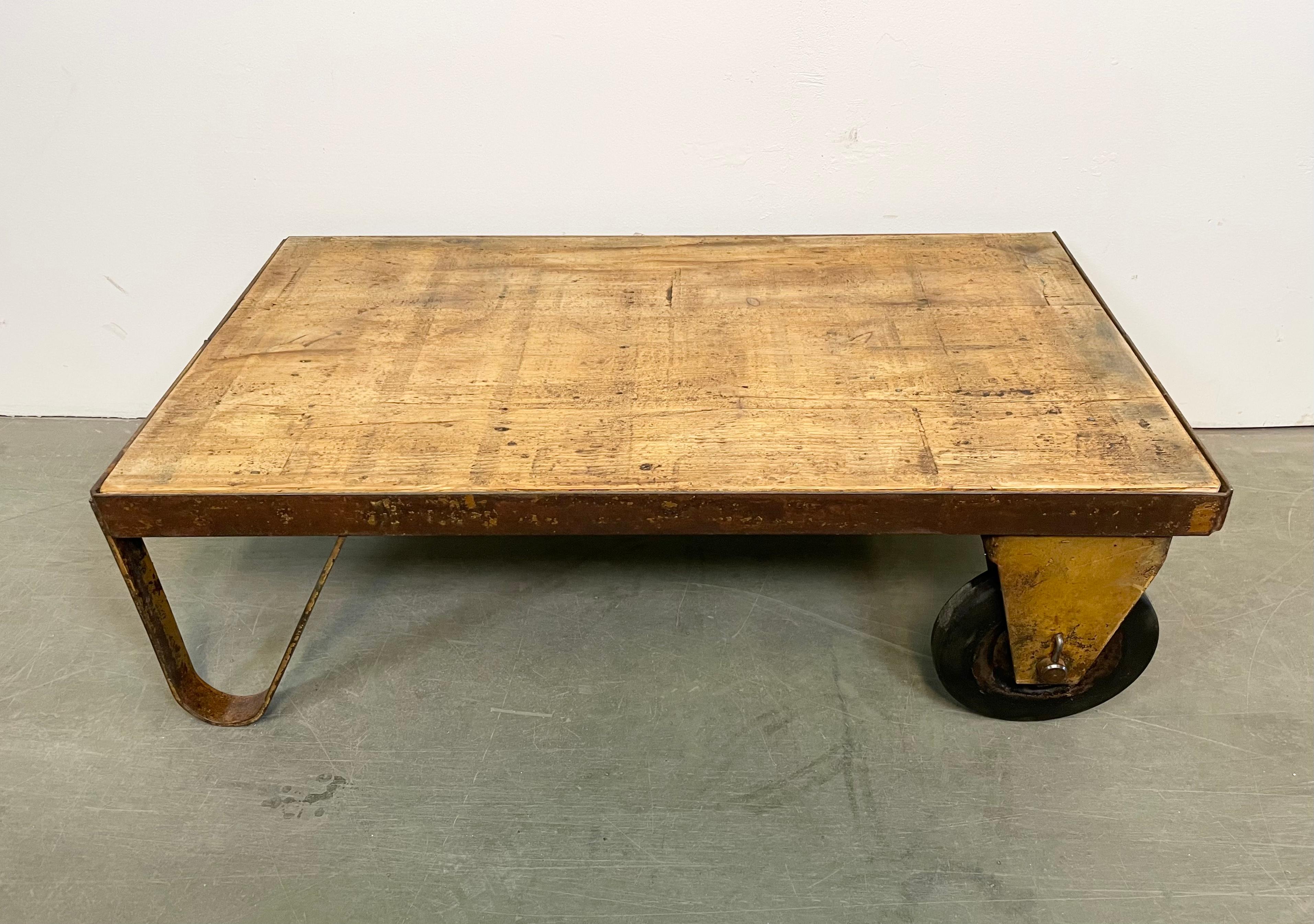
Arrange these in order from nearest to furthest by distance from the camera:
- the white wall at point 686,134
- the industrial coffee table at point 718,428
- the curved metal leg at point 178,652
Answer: the industrial coffee table at point 718,428 < the curved metal leg at point 178,652 < the white wall at point 686,134

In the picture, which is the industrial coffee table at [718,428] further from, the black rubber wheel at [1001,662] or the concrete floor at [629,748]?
the concrete floor at [629,748]

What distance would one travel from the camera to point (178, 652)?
1729 mm

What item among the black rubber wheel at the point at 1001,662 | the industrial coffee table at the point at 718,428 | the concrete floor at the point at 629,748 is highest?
the industrial coffee table at the point at 718,428

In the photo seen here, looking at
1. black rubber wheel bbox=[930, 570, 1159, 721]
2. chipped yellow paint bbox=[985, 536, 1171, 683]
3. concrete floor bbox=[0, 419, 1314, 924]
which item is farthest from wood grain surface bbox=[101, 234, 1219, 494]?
concrete floor bbox=[0, 419, 1314, 924]

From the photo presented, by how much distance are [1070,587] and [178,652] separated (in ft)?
4.66

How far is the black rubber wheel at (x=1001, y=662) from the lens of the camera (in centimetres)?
166

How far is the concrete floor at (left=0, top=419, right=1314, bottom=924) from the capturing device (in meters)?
1.51

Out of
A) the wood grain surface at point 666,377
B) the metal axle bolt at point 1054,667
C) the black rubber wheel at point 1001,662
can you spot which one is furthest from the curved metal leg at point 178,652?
the metal axle bolt at point 1054,667

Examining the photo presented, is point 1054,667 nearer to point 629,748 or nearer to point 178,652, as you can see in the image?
point 629,748

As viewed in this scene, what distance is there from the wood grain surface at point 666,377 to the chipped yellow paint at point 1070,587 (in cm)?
12

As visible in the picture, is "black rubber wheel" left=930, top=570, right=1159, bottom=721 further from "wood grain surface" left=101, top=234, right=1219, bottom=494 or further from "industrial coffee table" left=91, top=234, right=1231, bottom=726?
"wood grain surface" left=101, top=234, right=1219, bottom=494

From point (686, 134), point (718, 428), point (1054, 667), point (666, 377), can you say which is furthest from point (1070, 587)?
point (686, 134)

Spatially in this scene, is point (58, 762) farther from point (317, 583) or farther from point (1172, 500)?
point (1172, 500)

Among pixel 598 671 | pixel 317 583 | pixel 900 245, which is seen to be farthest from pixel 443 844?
pixel 900 245
